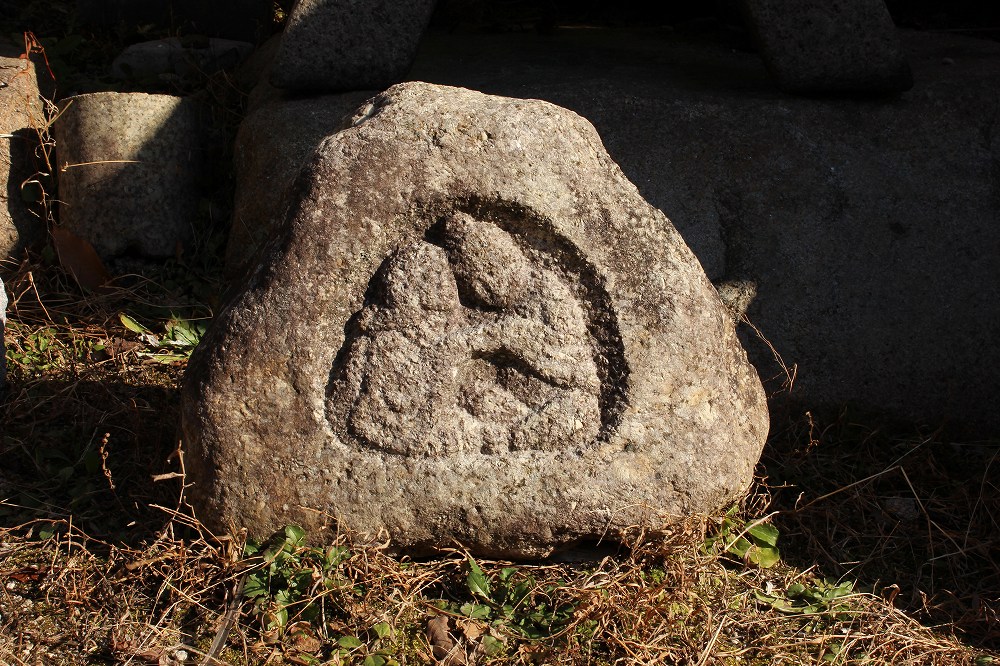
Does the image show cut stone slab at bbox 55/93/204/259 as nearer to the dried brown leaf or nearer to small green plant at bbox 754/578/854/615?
the dried brown leaf

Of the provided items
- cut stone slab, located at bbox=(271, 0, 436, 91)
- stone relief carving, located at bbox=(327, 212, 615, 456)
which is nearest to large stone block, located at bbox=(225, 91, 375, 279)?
cut stone slab, located at bbox=(271, 0, 436, 91)

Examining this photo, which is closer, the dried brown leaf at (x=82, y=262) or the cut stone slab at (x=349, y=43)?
the cut stone slab at (x=349, y=43)

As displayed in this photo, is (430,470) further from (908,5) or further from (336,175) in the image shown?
(908,5)

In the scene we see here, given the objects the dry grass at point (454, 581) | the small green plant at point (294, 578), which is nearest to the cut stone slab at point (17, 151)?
the dry grass at point (454, 581)

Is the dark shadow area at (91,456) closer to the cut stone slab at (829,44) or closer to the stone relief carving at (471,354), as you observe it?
the stone relief carving at (471,354)

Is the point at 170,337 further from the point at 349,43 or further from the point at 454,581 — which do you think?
the point at 454,581

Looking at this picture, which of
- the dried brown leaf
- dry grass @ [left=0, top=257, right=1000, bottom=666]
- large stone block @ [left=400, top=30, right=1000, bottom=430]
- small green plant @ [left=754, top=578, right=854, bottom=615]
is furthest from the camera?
the dried brown leaf

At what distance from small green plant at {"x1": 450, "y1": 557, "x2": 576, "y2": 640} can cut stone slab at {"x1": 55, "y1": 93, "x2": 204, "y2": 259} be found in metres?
1.85

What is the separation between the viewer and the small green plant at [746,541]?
7.96 feet

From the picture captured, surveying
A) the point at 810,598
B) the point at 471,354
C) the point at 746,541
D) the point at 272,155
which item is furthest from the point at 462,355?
the point at 272,155

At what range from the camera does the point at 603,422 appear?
2.24 m

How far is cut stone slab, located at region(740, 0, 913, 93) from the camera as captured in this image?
324cm

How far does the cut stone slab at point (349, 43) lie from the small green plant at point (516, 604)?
1.75 metres

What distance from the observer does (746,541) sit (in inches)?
97.3
